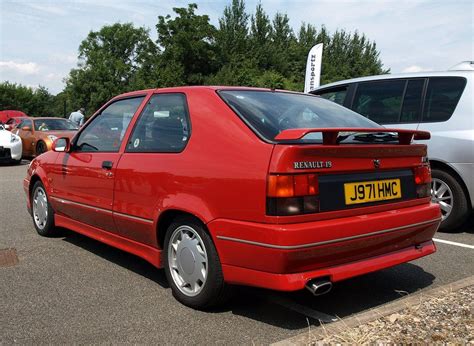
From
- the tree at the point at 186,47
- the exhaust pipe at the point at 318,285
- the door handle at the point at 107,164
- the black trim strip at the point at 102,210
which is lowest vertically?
the exhaust pipe at the point at 318,285

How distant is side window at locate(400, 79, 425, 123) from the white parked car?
35.5 feet

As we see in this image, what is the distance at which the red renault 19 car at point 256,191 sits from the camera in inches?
106

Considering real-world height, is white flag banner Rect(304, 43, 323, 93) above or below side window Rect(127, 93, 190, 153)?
above

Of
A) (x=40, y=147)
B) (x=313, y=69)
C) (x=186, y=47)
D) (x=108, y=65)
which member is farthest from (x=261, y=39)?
(x=40, y=147)

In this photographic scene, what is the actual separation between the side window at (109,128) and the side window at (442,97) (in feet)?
11.4

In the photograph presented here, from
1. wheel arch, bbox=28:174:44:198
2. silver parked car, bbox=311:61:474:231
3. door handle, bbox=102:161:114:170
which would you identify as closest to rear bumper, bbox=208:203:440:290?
door handle, bbox=102:161:114:170

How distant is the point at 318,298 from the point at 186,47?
4798cm

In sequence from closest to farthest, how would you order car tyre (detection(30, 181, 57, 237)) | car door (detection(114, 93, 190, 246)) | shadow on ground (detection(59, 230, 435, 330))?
shadow on ground (detection(59, 230, 435, 330)) → car door (detection(114, 93, 190, 246)) → car tyre (detection(30, 181, 57, 237))

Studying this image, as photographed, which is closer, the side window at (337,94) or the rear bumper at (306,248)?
the rear bumper at (306,248)

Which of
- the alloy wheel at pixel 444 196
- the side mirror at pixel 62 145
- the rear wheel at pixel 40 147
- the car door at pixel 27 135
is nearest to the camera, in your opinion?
the side mirror at pixel 62 145

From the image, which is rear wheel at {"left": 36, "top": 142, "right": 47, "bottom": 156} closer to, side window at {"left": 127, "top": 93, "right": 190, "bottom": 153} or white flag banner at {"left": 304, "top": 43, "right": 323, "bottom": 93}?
white flag banner at {"left": 304, "top": 43, "right": 323, "bottom": 93}

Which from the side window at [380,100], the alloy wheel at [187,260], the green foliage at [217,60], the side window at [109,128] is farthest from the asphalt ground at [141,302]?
the green foliage at [217,60]

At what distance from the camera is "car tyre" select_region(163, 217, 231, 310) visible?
9.98 feet

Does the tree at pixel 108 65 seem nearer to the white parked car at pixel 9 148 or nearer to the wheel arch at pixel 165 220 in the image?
the white parked car at pixel 9 148
